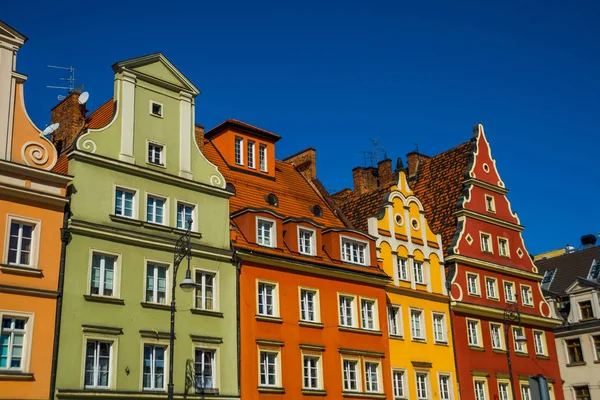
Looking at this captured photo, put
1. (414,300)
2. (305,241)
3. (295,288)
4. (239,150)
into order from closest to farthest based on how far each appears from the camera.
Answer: (295,288)
(305,241)
(239,150)
(414,300)

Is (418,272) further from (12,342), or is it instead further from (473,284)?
(12,342)

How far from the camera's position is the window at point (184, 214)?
3509cm

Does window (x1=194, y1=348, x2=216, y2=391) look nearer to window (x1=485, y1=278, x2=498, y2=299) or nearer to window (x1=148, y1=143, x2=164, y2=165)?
window (x1=148, y1=143, x2=164, y2=165)

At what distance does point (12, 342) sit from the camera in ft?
91.7

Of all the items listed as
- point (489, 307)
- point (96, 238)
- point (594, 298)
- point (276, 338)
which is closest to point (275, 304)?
point (276, 338)

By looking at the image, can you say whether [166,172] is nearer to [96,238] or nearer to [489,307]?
[96,238]

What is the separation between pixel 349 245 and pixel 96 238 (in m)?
14.8

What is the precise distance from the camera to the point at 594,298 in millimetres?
57562

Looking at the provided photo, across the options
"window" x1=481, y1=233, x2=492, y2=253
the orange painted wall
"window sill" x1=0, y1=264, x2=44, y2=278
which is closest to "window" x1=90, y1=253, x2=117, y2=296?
"window sill" x1=0, y1=264, x2=44, y2=278

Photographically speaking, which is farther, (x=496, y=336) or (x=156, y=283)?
(x=496, y=336)

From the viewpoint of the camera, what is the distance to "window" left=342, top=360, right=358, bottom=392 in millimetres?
38688

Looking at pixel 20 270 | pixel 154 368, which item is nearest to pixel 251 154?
pixel 154 368

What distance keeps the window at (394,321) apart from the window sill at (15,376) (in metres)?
20.1

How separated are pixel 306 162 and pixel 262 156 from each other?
251 inches
